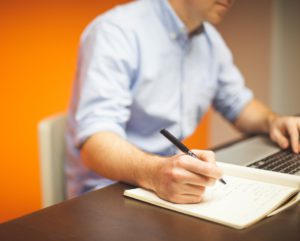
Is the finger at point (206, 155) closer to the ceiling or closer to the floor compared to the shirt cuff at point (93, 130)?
closer to the ceiling

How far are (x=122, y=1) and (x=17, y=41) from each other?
0.62 m

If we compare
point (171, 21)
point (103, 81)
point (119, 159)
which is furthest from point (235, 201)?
point (171, 21)

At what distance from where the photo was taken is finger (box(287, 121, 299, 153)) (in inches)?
42.9

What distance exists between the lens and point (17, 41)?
1753 mm

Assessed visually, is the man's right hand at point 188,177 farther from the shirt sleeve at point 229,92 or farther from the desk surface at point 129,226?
the shirt sleeve at point 229,92

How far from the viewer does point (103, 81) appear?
1.11 m

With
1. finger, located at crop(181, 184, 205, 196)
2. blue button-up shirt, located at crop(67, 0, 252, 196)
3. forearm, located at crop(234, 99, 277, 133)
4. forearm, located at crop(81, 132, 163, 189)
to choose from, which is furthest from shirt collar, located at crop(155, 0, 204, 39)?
finger, located at crop(181, 184, 205, 196)

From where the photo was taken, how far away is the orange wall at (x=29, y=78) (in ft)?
5.71

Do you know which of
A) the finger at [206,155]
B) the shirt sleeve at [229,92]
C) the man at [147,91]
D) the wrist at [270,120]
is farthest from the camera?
the shirt sleeve at [229,92]

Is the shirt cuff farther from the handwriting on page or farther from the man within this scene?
the handwriting on page

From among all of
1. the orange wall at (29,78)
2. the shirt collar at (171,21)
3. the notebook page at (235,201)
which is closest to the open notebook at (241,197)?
the notebook page at (235,201)

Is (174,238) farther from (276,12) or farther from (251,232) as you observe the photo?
(276,12)

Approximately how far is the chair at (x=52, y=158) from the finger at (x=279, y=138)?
0.58 metres

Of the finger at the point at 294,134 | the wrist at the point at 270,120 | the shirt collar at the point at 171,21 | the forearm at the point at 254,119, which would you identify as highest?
the shirt collar at the point at 171,21
